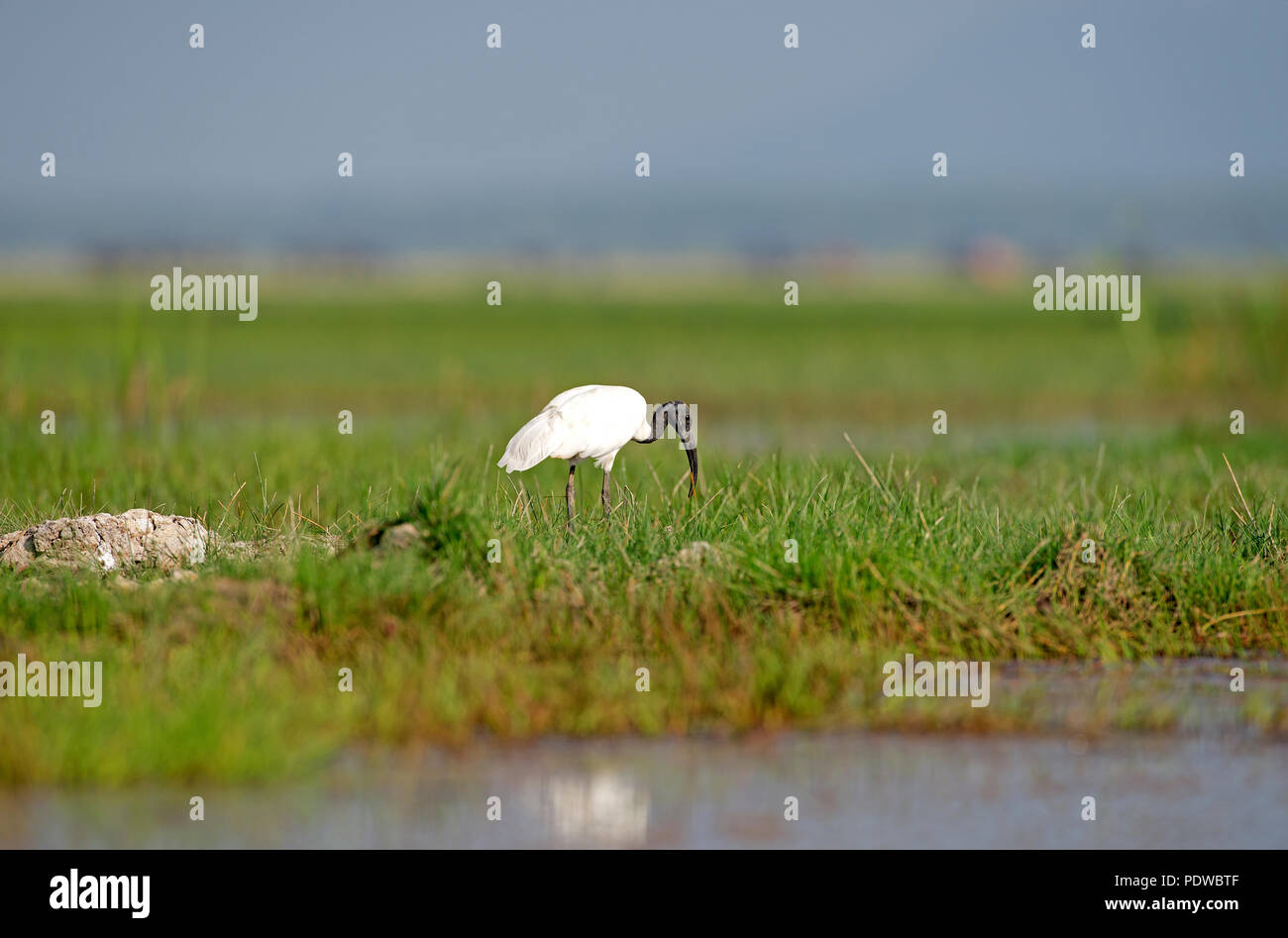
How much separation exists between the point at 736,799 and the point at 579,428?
11.0 ft

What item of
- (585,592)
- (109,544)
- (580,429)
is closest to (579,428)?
(580,429)

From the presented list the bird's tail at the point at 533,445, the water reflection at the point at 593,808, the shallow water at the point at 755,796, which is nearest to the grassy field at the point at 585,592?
the shallow water at the point at 755,796

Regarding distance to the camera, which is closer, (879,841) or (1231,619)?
(879,841)

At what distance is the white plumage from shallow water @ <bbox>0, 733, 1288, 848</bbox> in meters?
2.55

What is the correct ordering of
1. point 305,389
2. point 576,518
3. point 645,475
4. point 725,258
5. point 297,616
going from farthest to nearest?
point 725,258
point 305,389
point 645,475
point 576,518
point 297,616

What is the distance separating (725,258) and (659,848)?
162567mm

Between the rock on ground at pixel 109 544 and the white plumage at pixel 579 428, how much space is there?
5.60 feet

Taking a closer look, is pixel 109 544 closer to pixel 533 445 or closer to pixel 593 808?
pixel 533 445

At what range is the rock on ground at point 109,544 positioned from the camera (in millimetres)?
8695

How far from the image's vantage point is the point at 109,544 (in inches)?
347

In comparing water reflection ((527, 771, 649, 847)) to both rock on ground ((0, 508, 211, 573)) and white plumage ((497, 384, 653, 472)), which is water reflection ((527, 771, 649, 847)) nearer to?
white plumage ((497, 384, 653, 472))
